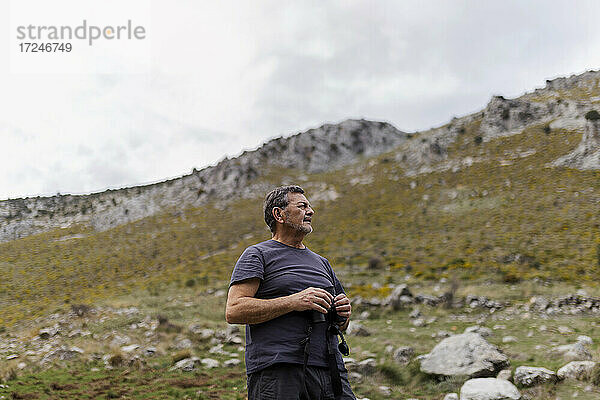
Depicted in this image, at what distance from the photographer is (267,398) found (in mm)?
2160

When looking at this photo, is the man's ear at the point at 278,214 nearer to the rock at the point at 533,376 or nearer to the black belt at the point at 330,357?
the black belt at the point at 330,357

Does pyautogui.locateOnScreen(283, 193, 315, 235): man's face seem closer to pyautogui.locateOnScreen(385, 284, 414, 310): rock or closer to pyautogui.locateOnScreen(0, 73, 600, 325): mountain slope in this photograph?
pyautogui.locateOnScreen(385, 284, 414, 310): rock

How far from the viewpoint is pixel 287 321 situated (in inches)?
91.5

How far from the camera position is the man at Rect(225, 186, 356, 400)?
221cm

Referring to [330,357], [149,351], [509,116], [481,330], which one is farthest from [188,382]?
[509,116]

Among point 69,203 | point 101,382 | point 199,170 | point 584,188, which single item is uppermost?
point 199,170

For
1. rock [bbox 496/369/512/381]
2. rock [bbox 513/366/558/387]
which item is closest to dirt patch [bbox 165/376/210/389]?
rock [bbox 496/369/512/381]

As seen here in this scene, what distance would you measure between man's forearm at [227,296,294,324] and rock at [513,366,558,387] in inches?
200

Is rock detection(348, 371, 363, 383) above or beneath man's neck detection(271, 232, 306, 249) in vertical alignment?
beneath

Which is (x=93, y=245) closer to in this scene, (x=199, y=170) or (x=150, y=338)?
(x=199, y=170)

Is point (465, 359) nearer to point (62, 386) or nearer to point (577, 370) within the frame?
point (577, 370)

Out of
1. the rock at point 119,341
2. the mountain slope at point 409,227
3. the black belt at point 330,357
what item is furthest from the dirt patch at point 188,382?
the mountain slope at point 409,227

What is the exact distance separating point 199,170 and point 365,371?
49.2 metres

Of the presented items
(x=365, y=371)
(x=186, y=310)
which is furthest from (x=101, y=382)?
(x=186, y=310)
